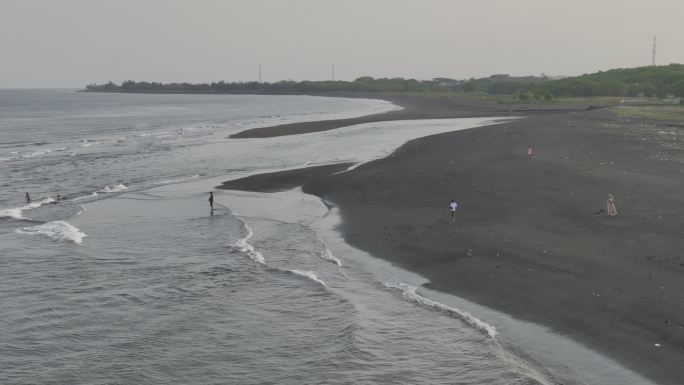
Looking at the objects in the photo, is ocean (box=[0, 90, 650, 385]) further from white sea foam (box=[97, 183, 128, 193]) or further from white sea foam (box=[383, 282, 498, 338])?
white sea foam (box=[97, 183, 128, 193])

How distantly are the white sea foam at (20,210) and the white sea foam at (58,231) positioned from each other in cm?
382

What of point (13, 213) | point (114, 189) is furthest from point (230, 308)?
point (114, 189)

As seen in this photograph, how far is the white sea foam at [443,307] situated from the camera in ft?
67.9

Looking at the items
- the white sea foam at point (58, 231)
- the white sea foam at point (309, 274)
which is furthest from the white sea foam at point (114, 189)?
the white sea foam at point (309, 274)

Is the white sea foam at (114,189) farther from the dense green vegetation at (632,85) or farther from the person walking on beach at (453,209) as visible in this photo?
the dense green vegetation at (632,85)

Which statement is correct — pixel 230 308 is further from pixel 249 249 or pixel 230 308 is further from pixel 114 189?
pixel 114 189

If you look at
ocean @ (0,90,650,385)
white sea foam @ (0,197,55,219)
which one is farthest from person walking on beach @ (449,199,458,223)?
white sea foam @ (0,197,55,219)

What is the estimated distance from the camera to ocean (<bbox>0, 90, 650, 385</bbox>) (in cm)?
1850

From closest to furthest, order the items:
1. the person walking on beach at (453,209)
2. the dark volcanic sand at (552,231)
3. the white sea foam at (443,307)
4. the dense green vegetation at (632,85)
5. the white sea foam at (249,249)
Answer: the dark volcanic sand at (552,231)
the white sea foam at (443,307)
the white sea foam at (249,249)
the person walking on beach at (453,209)
the dense green vegetation at (632,85)

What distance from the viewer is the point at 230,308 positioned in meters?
23.8

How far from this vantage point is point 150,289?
2600cm

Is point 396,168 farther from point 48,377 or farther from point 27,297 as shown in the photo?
point 48,377

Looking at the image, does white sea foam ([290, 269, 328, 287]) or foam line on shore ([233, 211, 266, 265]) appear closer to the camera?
white sea foam ([290, 269, 328, 287])

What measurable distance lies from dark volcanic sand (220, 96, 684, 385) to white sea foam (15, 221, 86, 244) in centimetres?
1472
